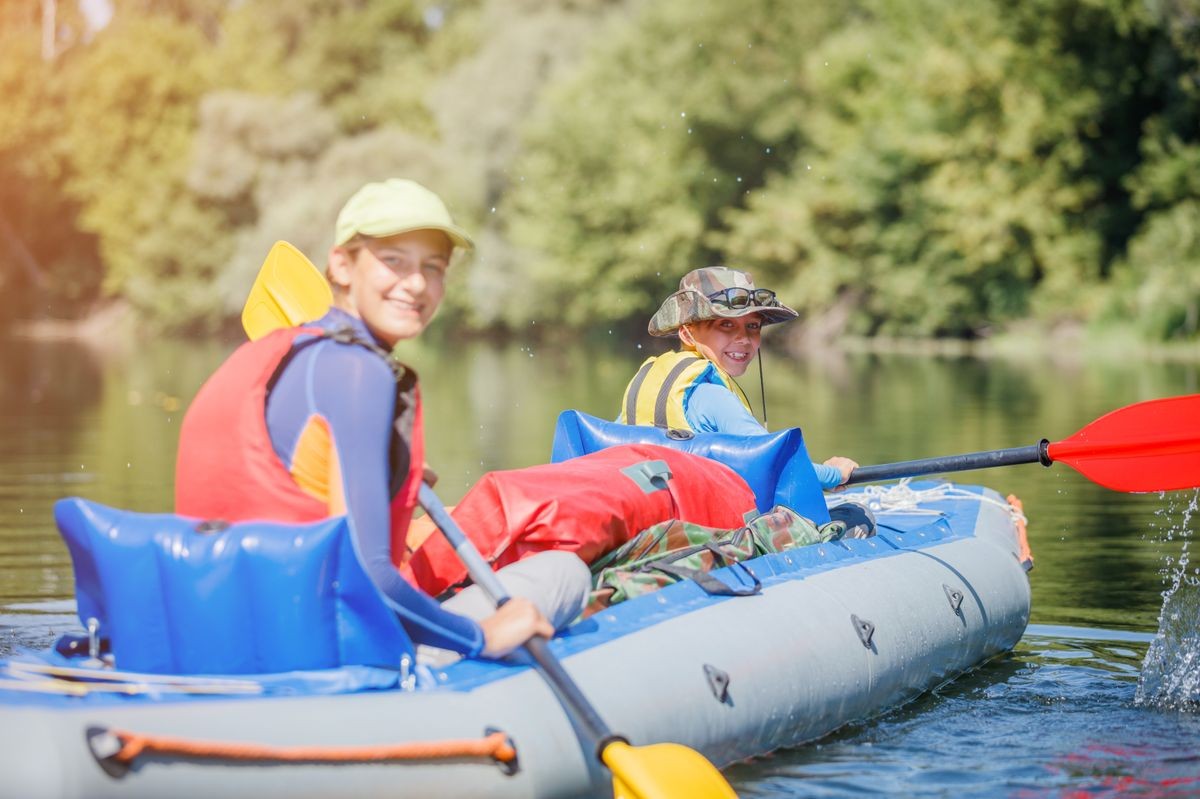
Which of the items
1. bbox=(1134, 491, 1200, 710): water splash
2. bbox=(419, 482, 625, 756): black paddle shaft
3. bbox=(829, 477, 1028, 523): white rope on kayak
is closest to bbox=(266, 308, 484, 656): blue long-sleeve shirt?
bbox=(419, 482, 625, 756): black paddle shaft

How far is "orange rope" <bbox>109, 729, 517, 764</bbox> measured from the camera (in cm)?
320

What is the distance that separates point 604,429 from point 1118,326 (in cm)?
2379

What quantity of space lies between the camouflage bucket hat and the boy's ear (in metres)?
2.21

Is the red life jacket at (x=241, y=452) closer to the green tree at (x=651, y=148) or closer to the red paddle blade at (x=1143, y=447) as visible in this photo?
the red paddle blade at (x=1143, y=447)

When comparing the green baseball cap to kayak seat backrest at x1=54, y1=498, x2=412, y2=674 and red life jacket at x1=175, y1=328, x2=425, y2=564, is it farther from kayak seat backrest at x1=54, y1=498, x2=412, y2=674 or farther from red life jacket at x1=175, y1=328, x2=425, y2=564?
kayak seat backrest at x1=54, y1=498, x2=412, y2=674

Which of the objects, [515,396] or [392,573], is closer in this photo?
[392,573]

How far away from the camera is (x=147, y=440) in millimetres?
14484

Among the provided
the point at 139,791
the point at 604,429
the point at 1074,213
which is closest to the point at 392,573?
the point at 139,791

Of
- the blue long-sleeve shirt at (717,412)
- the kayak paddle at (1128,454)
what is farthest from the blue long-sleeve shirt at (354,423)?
the kayak paddle at (1128,454)

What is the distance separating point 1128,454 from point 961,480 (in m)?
4.85

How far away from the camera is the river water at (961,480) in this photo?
475 centimetres

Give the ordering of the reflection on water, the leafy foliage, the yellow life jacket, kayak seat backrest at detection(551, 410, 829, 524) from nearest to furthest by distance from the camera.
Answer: the reflection on water → kayak seat backrest at detection(551, 410, 829, 524) → the yellow life jacket → the leafy foliage

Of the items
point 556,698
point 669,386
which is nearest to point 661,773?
point 556,698

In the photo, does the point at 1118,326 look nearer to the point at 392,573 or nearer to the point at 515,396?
the point at 515,396
